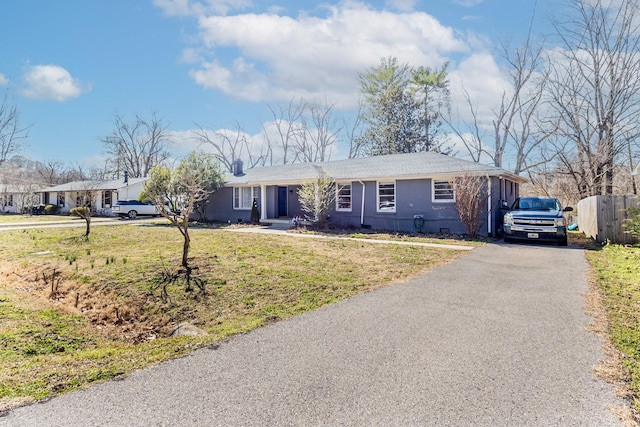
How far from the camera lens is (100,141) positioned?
42875 mm

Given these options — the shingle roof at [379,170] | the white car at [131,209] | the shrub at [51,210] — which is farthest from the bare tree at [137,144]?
the shingle roof at [379,170]

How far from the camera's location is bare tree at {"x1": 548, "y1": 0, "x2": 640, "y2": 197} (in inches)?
742

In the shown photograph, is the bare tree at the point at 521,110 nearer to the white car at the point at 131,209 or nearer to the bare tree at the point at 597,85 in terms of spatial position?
the bare tree at the point at 597,85

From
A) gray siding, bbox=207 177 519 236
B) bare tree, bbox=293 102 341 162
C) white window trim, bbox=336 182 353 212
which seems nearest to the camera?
gray siding, bbox=207 177 519 236

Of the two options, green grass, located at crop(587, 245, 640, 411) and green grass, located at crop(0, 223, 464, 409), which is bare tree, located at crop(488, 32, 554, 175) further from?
green grass, located at crop(0, 223, 464, 409)

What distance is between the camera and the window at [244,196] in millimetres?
21359

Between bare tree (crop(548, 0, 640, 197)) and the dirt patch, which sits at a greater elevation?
bare tree (crop(548, 0, 640, 197))

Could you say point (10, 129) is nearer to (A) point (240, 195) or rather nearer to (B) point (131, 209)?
(B) point (131, 209)

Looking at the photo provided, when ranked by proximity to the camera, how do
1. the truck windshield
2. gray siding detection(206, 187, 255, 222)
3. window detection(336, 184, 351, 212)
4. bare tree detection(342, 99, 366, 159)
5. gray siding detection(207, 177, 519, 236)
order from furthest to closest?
bare tree detection(342, 99, 366, 159), gray siding detection(206, 187, 255, 222), window detection(336, 184, 351, 212), gray siding detection(207, 177, 519, 236), the truck windshield

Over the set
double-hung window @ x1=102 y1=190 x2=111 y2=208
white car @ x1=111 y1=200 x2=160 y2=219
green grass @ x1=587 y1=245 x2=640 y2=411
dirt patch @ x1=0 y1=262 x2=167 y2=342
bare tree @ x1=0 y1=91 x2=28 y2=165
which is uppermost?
bare tree @ x1=0 y1=91 x2=28 y2=165

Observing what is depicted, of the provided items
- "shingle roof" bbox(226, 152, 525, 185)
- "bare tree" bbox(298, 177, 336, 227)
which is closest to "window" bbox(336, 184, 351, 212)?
"shingle roof" bbox(226, 152, 525, 185)

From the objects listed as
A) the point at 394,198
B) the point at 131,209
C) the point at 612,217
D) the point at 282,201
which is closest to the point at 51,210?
the point at 131,209

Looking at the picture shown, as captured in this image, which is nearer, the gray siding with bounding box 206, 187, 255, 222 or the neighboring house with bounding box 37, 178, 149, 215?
the gray siding with bounding box 206, 187, 255, 222

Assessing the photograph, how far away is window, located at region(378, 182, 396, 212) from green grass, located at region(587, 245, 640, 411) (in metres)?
7.68
